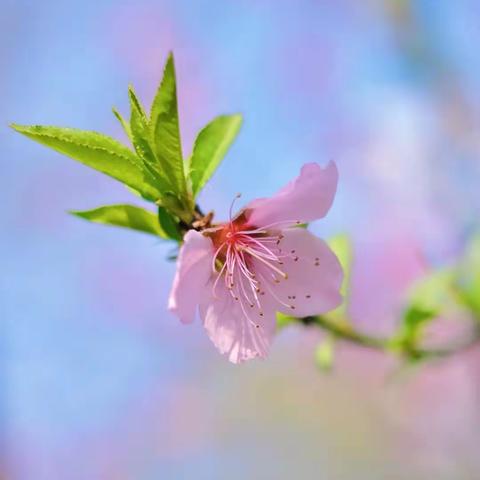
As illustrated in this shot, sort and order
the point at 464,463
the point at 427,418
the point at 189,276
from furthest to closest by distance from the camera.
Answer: the point at 427,418, the point at 464,463, the point at 189,276

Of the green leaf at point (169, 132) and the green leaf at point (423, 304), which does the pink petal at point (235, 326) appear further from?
the green leaf at point (423, 304)

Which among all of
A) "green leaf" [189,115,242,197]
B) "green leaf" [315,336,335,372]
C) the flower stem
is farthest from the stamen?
"green leaf" [315,336,335,372]

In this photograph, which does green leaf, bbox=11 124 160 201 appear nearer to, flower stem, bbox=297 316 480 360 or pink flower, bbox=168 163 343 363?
pink flower, bbox=168 163 343 363

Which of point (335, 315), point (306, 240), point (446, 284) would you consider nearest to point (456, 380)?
point (446, 284)

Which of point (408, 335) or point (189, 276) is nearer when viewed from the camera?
point (189, 276)

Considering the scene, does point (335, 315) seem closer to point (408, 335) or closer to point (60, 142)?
point (408, 335)

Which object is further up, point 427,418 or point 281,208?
point 281,208
